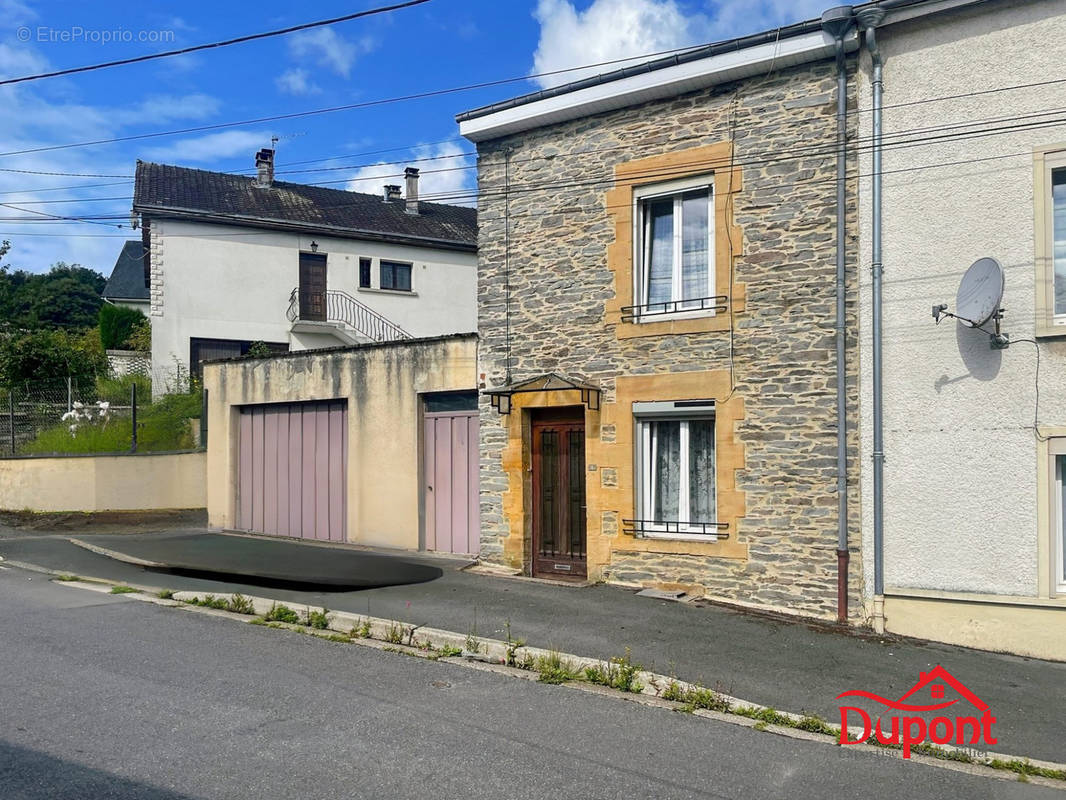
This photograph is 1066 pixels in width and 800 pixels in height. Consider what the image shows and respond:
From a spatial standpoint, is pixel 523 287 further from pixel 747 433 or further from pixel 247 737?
pixel 247 737

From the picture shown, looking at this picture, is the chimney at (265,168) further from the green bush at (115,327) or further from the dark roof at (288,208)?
the green bush at (115,327)

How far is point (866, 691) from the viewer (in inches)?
267

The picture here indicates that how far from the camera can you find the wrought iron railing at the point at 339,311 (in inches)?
982

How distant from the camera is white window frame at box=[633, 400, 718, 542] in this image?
9.82 meters

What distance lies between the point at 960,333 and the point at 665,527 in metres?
3.69

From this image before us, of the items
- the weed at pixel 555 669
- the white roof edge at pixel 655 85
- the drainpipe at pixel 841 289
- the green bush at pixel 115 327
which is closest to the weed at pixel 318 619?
the weed at pixel 555 669

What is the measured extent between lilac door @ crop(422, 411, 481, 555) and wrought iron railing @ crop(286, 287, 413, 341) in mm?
13051

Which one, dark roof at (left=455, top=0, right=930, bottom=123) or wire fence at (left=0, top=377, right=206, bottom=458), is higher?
dark roof at (left=455, top=0, right=930, bottom=123)

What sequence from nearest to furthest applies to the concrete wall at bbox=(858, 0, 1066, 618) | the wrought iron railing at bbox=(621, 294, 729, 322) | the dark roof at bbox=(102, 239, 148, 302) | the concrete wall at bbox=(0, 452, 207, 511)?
the concrete wall at bbox=(858, 0, 1066, 618), the wrought iron railing at bbox=(621, 294, 729, 322), the concrete wall at bbox=(0, 452, 207, 511), the dark roof at bbox=(102, 239, 148, 302)

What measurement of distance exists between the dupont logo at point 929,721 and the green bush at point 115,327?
25.2m

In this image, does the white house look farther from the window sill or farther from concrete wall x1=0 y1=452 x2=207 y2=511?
concrete wall x1=0 y1=452 x2=207 y2=511

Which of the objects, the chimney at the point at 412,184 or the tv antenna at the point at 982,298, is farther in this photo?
the chimney at the point at 412,184

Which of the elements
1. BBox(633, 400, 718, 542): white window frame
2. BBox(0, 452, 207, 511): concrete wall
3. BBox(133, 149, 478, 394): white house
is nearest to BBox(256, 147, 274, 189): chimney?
BBox(133, 149, 478, 394): white house

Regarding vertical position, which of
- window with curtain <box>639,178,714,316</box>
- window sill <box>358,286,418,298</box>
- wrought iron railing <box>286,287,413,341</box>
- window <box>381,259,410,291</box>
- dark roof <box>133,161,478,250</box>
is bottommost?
window with curtain <box>639,178,714,316</box>
